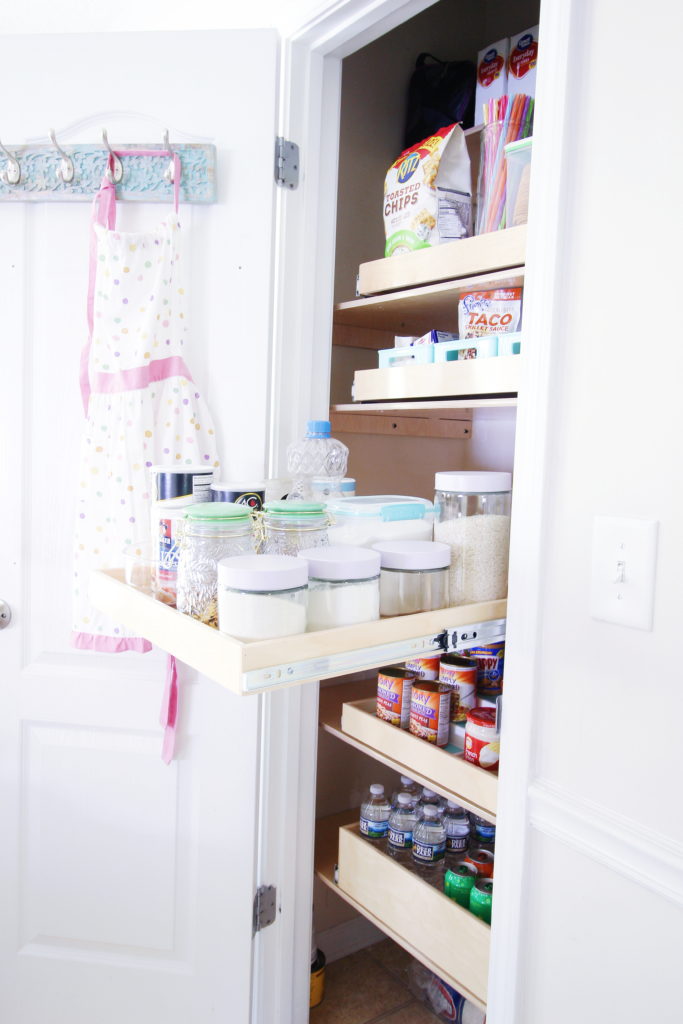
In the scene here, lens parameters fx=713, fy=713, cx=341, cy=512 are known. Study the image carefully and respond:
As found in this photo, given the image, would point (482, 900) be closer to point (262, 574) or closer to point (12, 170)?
point (262, 574)

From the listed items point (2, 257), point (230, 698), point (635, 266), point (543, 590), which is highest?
point (2, 257)

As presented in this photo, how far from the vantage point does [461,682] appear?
1277mm

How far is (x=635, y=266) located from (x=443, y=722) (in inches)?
33.1

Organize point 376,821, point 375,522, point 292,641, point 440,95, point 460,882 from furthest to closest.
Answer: point 440,95 → point 376,821 → point 460,882 → point 375,522 → point 292,641

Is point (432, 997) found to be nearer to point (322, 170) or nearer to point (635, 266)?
point (635, 266)

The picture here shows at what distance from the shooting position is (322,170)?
4.72 feet

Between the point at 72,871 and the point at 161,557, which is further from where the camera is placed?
the point at 72,871

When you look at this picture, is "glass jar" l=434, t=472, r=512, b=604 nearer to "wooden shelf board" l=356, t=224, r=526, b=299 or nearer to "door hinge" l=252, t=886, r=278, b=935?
"wooden shelf board" l=356, t=224, r=526, b=299

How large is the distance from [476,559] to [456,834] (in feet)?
2.19

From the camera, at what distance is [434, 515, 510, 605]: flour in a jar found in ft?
3.20

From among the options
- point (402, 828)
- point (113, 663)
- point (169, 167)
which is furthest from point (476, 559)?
point (169, 167)

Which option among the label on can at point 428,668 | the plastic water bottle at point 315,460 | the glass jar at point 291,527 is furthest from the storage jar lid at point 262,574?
the label on can at point 428,668

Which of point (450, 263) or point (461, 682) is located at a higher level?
point (450, 263)

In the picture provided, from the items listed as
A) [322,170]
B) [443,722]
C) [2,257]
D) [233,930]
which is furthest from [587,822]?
[2,257]
